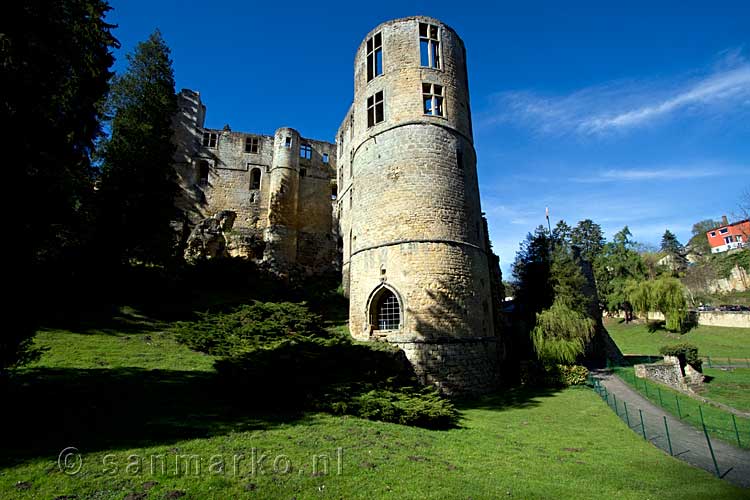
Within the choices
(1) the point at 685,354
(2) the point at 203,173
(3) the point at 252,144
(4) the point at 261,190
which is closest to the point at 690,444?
(1) the point at 685,354

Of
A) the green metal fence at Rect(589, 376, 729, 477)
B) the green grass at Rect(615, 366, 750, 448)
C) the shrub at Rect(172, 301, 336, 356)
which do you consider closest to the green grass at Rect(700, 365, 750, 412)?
the green grass at Rect(615, 366, 750, 448)

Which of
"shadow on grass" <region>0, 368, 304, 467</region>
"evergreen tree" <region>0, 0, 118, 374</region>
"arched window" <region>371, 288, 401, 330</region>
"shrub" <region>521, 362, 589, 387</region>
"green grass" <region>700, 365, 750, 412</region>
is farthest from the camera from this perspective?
"shrub" <region>521, 362, 589, 387</region>

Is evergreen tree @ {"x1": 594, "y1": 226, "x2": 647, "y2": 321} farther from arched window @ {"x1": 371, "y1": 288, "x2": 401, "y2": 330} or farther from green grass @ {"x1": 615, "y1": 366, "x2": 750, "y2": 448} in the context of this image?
arched window @ {"x1": 371, "y1": 288, "x2": 401, "y2": 330}

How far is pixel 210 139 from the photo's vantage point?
32.1 meters

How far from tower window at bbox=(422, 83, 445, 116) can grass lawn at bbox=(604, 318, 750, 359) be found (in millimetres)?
30420

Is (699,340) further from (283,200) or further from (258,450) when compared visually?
(258,450)

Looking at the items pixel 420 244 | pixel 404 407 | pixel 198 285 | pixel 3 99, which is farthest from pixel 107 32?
pixel 404 407

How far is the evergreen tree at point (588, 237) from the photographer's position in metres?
52.2

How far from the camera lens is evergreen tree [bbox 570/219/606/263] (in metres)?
52.2

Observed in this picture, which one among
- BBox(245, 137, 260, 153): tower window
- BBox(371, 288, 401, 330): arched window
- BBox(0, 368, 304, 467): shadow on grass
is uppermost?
BBox(245, 137, 260, 153): tower window

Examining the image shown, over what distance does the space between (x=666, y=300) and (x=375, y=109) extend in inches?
1432

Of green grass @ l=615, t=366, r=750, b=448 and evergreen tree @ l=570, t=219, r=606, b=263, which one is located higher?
evergreen tree @ l=570, t=219, r=606, b=263

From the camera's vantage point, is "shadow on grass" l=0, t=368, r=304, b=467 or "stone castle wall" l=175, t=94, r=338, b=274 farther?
"stone castle wall" l=175, t=94, r=338, b=274

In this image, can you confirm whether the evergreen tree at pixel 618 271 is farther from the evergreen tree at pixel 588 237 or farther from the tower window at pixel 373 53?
the tower window at pixel 373 53
